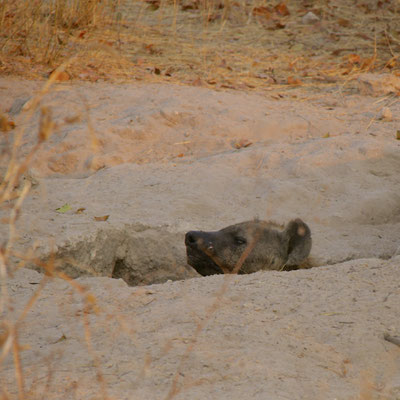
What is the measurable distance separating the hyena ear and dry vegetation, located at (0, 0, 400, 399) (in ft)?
10.3

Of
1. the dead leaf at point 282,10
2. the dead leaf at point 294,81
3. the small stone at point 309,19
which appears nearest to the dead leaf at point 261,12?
the dead leaf at point 282,10

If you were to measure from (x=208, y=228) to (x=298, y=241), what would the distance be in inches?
27.6

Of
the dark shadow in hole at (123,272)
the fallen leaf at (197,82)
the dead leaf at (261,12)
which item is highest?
the dead leaf at (261,12)

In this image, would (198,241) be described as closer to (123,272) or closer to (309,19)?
(123,272)

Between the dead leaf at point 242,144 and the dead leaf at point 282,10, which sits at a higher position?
the dead leaf at point 282,10

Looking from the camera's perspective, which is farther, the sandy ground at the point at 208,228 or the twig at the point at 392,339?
the twig at the point at 392,339

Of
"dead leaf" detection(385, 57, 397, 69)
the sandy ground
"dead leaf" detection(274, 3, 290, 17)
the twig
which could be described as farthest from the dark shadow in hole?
"dead leaf" detection(274, 3, 290, 17)

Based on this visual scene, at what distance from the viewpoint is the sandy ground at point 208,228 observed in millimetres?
2467

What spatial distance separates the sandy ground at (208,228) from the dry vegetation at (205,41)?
1.91 ft

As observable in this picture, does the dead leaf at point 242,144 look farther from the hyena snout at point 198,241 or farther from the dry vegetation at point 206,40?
the hyena snout at point 198,241

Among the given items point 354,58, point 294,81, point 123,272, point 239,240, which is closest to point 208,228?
point 239,240

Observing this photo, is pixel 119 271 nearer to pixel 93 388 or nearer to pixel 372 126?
pixel 93 388

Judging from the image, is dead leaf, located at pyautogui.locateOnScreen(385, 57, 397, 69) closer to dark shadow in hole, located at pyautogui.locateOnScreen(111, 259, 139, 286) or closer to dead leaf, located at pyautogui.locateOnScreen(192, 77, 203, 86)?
dead leaf, located at pyautogui.locateOnScreen(192, 77, 203, 86)

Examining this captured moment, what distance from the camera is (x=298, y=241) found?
13.8 ft
